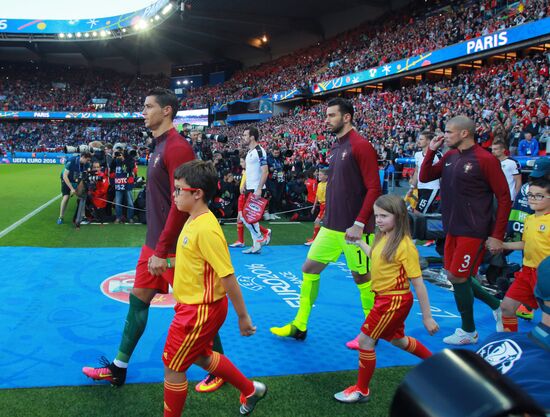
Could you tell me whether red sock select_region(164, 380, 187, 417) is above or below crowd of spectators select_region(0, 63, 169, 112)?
below

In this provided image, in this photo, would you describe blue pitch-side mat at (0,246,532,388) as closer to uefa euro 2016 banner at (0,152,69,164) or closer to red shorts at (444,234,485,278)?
red shorts at (444,234,485,278)

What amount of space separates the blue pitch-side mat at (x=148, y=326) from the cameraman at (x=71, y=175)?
10.8 ft

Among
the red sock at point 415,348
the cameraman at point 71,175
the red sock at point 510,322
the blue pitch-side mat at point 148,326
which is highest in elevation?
the cameraman at point 71,175

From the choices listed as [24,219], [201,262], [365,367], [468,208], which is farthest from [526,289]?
[24,219]

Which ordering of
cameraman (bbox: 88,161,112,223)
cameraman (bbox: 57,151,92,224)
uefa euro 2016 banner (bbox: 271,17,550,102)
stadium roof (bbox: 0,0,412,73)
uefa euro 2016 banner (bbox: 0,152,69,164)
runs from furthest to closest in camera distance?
stadium roof (bbox: 0,0,412,73) → uefa euro 2016 banner (bbox: 0,152,69,164) → uefa euro 2016 banner (bbox: 271,17,550,102) → cameraman (bbox: 88,161,112,223) → cameraman (bbox: 57,151,92,224)

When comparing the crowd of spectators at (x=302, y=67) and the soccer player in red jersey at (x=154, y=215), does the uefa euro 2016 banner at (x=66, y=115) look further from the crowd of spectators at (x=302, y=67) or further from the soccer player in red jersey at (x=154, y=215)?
the soccer player in red jersey at (x=154, y=215)

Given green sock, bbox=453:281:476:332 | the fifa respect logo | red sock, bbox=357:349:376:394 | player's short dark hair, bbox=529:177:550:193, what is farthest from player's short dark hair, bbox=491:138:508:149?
the fifa respect logo

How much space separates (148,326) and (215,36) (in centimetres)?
4835

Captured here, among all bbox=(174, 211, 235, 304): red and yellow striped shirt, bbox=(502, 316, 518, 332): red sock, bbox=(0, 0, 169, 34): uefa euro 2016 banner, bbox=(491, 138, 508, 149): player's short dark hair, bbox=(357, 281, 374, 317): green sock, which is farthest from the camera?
bbox=(0, 0, 169, 34): uefa euro 2016 banner

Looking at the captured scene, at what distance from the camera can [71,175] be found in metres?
9.91

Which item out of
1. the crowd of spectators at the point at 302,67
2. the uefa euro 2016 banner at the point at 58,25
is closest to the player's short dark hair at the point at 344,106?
the crowd of spectators at the point at 302,67

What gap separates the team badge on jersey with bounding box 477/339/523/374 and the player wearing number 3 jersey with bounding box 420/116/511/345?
2424mm

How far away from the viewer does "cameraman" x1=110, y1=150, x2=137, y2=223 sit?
10.4 metres

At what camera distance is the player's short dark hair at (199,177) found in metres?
2.48
